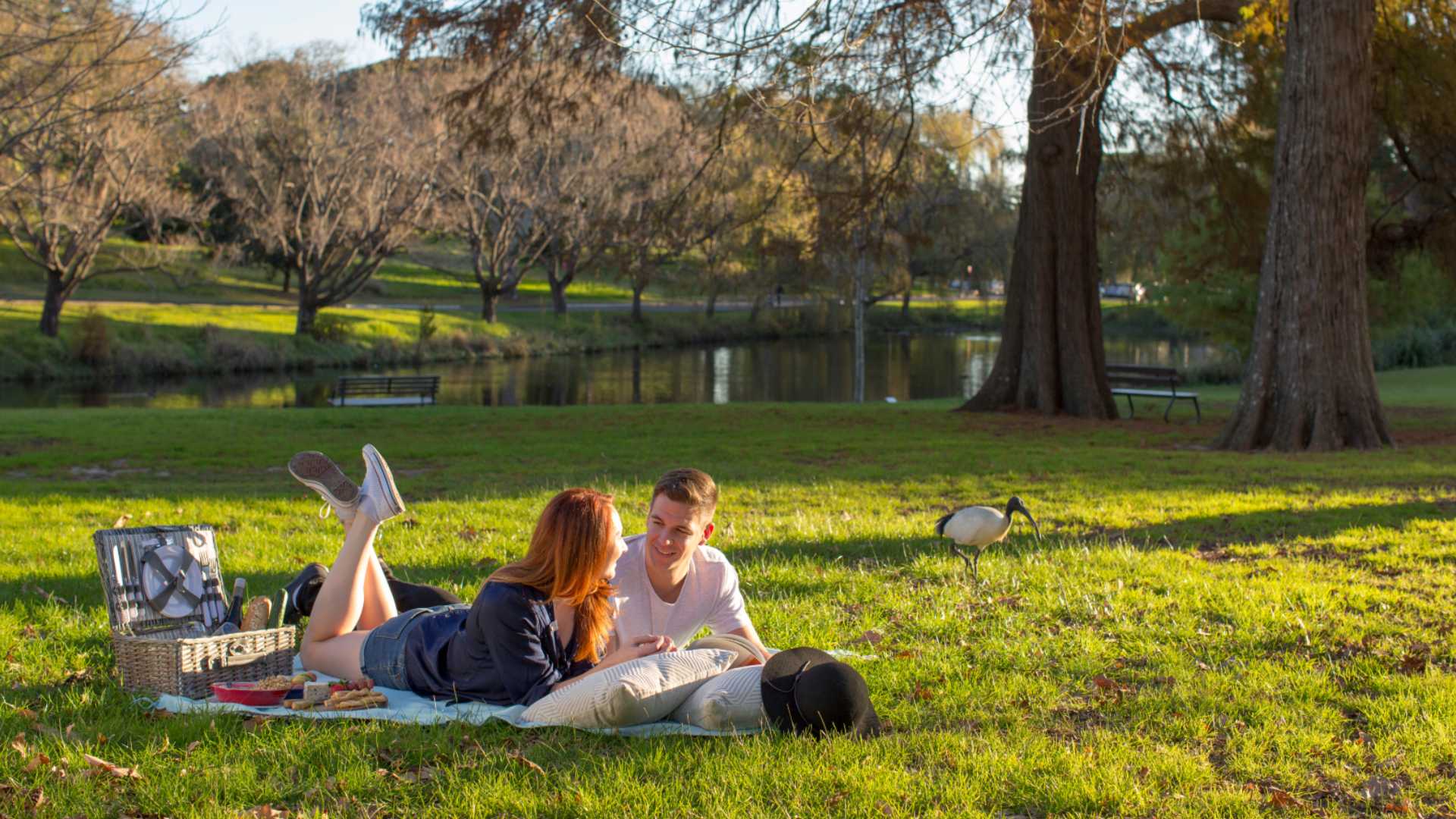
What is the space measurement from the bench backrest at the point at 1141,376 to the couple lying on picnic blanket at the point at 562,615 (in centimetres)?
1918

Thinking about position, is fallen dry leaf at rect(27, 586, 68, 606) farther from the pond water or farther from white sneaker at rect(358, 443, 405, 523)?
the pond water

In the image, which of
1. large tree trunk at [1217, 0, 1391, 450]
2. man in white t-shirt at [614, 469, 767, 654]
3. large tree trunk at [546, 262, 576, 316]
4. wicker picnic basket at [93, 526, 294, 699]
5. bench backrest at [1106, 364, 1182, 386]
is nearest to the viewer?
wicker picnic basket at [93, 526, 294, 699]

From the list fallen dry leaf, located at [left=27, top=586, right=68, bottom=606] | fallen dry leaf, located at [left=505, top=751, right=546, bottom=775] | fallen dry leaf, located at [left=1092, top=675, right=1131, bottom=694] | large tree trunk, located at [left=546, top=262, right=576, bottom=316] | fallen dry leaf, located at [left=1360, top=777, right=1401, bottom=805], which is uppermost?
large tree trunk, located at [left=546, top=262, right=576, bottom=316]

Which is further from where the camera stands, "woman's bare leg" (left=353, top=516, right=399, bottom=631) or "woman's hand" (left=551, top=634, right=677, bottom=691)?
"woman's bare leg" (left=353, top=516, right=399, bottom=631)

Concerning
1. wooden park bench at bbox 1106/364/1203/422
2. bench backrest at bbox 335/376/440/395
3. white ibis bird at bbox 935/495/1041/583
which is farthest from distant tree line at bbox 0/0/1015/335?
white ibis bird at bbox 935/495/1041/583

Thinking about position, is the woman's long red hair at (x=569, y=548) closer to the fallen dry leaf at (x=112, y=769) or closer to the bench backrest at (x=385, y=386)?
the fallen dry leaf at (x=112, y=769)

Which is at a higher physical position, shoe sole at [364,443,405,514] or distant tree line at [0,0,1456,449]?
distant tree line at [0,0,1456,449]

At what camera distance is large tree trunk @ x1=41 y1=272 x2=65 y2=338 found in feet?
122

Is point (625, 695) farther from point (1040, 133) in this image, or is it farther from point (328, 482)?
point (1040, 133)

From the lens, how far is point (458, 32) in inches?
644

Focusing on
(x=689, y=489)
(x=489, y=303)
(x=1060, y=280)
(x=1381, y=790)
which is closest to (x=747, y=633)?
(x=689, y=489)

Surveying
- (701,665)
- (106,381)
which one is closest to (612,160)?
(106,381)

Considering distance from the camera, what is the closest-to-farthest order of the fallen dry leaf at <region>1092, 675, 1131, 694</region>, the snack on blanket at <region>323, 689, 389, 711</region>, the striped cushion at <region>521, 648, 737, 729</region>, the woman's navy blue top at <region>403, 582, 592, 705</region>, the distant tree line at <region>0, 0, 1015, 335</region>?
the striped cushion at <region>521, 648, 737, 729</region>
the woman's navy blue top at <region>403, 582, 592, 705</region>
the snack on blanket at <region>323, 689, 389, 711</region>
the fallen dry leaf at <region>1092, 675, 1131, 694</region>
the distant tree line at <region>0, 0, 1015, 335</region>

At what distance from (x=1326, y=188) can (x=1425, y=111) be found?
4.40 metres
